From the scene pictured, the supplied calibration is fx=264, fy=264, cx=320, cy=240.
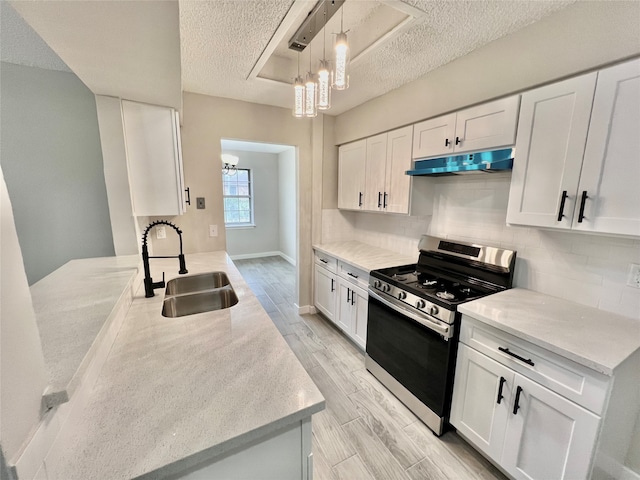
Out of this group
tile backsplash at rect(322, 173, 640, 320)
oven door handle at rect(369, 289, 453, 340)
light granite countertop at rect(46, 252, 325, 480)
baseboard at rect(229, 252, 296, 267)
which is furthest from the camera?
baseboard at rect(229, 252, 296, 267)

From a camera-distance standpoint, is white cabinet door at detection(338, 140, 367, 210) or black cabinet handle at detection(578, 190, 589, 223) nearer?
black cabinet handle at detection(578, 190, 589, 223)

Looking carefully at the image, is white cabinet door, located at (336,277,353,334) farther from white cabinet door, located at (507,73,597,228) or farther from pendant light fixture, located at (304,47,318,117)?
pendant light fixture, located at (304,47,318,117)

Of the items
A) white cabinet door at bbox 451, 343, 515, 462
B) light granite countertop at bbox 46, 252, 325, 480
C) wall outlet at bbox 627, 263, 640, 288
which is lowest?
white cabinet door at bbox 451, 343, 515, 462

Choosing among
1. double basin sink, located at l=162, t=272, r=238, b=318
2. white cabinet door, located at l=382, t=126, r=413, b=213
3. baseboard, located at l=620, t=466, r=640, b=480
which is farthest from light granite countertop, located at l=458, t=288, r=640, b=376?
double basin sink, located at l=162, t=272, r=238, b=318

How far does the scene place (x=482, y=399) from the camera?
4.95ft

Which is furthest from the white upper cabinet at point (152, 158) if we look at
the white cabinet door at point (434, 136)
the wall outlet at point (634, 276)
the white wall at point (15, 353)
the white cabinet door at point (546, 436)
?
the wall outlet at point (634, 276)

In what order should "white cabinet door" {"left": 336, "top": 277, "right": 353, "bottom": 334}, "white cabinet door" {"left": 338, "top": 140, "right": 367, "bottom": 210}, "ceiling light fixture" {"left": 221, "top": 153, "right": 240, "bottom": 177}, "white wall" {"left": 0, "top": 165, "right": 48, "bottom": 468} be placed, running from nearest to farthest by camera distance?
"white wall" {"left": 0, "top": 165, "right": 48, "bottom": 468}
"white cabinet door" {"left": 336, "top": 277, "right": 353, "bottom": 334}
"white cabinet door" {"left": 338, "top": 140, "right": 367, "bottom": 210}
"ceiling light fixture" {"left": 221, "top": 153, "right": 240, "bottom": 177}

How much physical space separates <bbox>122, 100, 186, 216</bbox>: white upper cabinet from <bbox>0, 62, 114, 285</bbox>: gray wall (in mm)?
470

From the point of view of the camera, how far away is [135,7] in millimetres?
834

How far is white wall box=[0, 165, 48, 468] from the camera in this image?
462 mm

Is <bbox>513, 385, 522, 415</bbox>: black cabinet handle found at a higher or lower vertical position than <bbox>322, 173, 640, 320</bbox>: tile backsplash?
lower

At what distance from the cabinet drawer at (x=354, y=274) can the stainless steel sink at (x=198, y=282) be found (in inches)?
46.4

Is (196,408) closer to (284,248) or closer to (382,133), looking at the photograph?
(382,133)

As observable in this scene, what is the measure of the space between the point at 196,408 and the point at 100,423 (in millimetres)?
243
